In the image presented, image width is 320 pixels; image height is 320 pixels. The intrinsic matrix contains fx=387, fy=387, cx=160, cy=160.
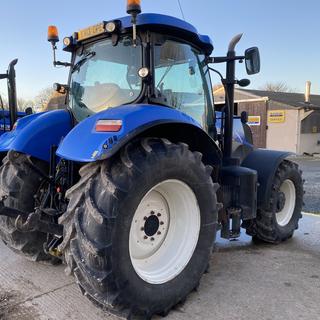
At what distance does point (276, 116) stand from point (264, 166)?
60.0 ft

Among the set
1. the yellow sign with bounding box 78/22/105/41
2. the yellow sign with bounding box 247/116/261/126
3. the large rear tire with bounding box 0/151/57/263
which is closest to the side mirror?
the yellow sign with bounding box 78/22/105/41

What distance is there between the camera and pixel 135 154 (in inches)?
104

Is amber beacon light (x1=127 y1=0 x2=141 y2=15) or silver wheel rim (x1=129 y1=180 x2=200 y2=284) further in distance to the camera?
silver wheel rim (x1=129 y1=180 x2=200 y2=284)

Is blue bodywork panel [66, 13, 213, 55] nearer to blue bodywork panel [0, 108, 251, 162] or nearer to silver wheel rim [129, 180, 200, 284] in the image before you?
blue bodywork panel [0, 108, 251, 162]

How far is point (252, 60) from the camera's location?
391 cm

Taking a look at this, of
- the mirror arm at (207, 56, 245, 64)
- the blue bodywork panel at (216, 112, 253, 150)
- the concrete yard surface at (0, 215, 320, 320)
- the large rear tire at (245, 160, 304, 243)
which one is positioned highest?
the mirror arm at (207, 56, 245, 64)

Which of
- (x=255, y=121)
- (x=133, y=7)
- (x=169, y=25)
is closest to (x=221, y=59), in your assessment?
(x=169, y=25)

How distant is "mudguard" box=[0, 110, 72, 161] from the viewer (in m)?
3.38

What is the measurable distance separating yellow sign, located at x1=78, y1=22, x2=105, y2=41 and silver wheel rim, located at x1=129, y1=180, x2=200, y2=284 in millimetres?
1420

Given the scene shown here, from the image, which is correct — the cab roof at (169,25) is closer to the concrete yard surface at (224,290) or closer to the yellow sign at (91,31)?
the yellow sign at (91,31)

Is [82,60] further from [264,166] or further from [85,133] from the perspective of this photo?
[264,166]

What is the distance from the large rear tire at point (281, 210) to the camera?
4512 millimetres

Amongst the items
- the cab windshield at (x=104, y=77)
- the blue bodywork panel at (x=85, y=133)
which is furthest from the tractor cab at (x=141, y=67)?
the blue bodywork panel at (x=85, y=133)

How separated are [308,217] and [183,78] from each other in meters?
3.56
